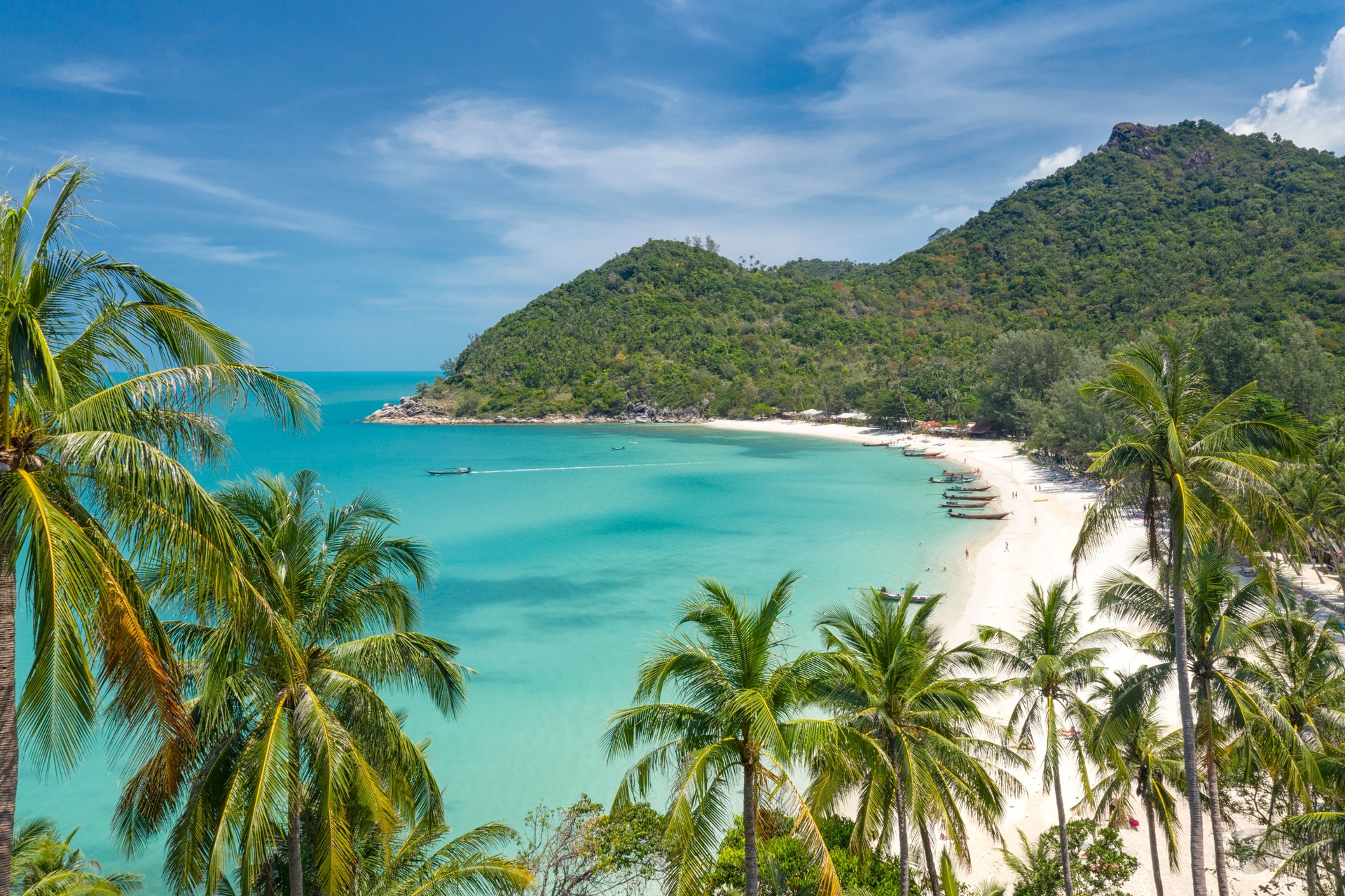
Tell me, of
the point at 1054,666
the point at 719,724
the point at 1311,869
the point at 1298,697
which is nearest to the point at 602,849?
the point at 719,724

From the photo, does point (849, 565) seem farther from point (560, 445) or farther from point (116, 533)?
point (560, 445)

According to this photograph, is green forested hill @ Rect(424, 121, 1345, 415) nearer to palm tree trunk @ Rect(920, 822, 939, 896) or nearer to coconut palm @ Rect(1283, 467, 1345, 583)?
coconut palm @ Rect(1283, 467, 1345, 583)

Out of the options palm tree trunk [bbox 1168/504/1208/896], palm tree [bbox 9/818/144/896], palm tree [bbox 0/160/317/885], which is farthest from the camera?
palm tree trunk [bbox 1168/504/1208/896]

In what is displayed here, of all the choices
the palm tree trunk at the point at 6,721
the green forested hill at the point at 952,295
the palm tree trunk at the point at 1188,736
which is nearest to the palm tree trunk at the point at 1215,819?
the palm tree trunk at the point at 1188,736

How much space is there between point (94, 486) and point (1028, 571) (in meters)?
34.2

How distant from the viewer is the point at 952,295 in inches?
5595

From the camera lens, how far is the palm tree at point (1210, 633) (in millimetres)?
9453

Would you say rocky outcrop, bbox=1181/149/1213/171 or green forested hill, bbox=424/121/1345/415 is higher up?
rocky outcrop, bbox=1181/149/1213/171

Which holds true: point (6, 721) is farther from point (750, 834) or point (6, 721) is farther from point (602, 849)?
point (602, 849)

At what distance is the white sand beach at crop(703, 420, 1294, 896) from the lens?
12.5 meters

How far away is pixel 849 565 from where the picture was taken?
112 feet

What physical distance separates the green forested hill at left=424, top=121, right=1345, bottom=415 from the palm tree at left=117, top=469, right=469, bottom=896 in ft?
267

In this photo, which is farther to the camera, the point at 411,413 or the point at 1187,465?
the point at 411,413

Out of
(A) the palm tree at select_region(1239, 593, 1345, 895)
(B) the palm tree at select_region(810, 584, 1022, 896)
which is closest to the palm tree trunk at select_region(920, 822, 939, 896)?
(B) the palm tree at select_region(810, 584, 1022, 896)
